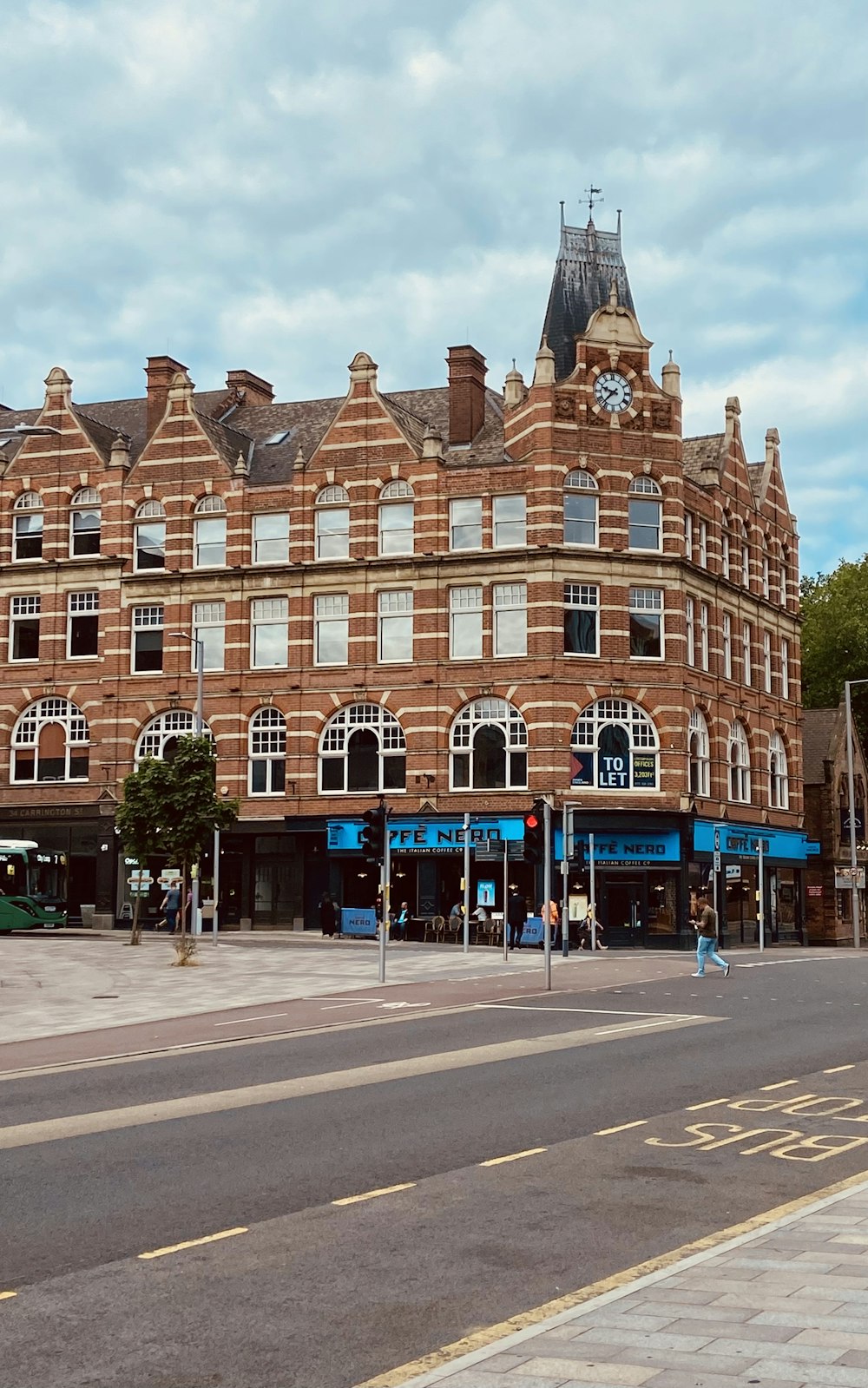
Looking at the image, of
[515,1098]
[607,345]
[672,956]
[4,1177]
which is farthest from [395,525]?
[4,1177]

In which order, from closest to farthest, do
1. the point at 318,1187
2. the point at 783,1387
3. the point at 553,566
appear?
the point at 783,1387 < the point at 318,1187 < the point at 553,566

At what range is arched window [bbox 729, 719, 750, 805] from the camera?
2160 inches

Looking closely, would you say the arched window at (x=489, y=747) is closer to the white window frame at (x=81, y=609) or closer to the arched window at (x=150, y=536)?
the arched window at (x=150, y=536)

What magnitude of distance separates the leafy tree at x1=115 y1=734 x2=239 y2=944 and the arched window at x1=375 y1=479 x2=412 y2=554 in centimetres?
1607

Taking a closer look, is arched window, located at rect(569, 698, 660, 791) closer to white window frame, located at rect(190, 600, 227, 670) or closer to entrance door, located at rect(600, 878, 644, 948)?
entrance door, located at rect(600, 878, 644, 948)

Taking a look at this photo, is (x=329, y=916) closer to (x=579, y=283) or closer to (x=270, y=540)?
(x=270, y=540)

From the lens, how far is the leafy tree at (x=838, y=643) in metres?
71.7

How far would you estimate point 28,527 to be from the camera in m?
55.8

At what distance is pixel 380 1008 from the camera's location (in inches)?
934

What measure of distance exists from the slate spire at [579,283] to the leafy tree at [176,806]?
2199 centimetres

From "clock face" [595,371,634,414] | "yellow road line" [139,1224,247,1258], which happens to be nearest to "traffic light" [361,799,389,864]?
"yellow road line" [139,1224,247,1258]

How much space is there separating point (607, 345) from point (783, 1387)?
46813mm

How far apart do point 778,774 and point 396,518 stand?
18.3 m

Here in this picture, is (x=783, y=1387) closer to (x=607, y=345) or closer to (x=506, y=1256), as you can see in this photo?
(x=506, y=1256)
